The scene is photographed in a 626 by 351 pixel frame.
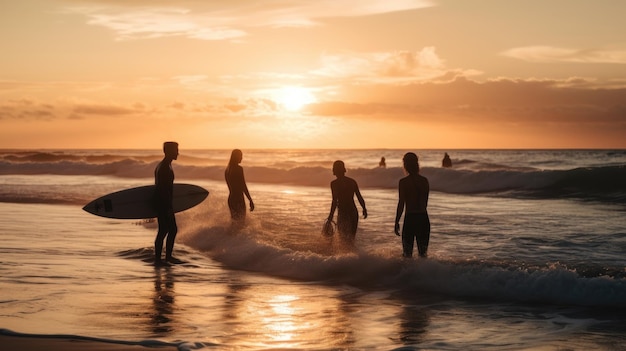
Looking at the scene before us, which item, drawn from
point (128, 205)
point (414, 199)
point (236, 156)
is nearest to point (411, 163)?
point (414, 199)

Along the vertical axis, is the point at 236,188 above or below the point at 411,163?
below

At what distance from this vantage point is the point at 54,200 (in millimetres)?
28141

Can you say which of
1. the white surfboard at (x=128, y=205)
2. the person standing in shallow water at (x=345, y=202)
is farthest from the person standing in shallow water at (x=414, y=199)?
the white surfboard at (x=128, y=205)

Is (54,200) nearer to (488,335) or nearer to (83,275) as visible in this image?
(83,275)

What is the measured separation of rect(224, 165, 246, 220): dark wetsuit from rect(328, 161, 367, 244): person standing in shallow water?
2.65 meters

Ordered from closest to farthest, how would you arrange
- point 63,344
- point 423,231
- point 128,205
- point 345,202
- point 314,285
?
point 63,344
point 423,231
point 314,285
point 345,202
point 128,205

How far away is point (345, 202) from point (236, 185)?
3.31 metres

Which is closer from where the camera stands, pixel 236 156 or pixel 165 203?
pixel 165 203

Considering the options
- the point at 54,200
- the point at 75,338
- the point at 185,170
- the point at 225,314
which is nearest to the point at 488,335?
the point at 225,314

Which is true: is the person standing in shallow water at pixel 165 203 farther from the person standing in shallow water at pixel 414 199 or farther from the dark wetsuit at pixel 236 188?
the person standing in shallow water at pixel 414 199

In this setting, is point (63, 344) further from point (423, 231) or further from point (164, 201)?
point (164, 201)

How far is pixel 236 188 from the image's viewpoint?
15648 millimetres

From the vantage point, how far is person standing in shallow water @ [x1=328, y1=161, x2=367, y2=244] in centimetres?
1308

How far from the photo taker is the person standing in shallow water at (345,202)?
13078 millimetres
